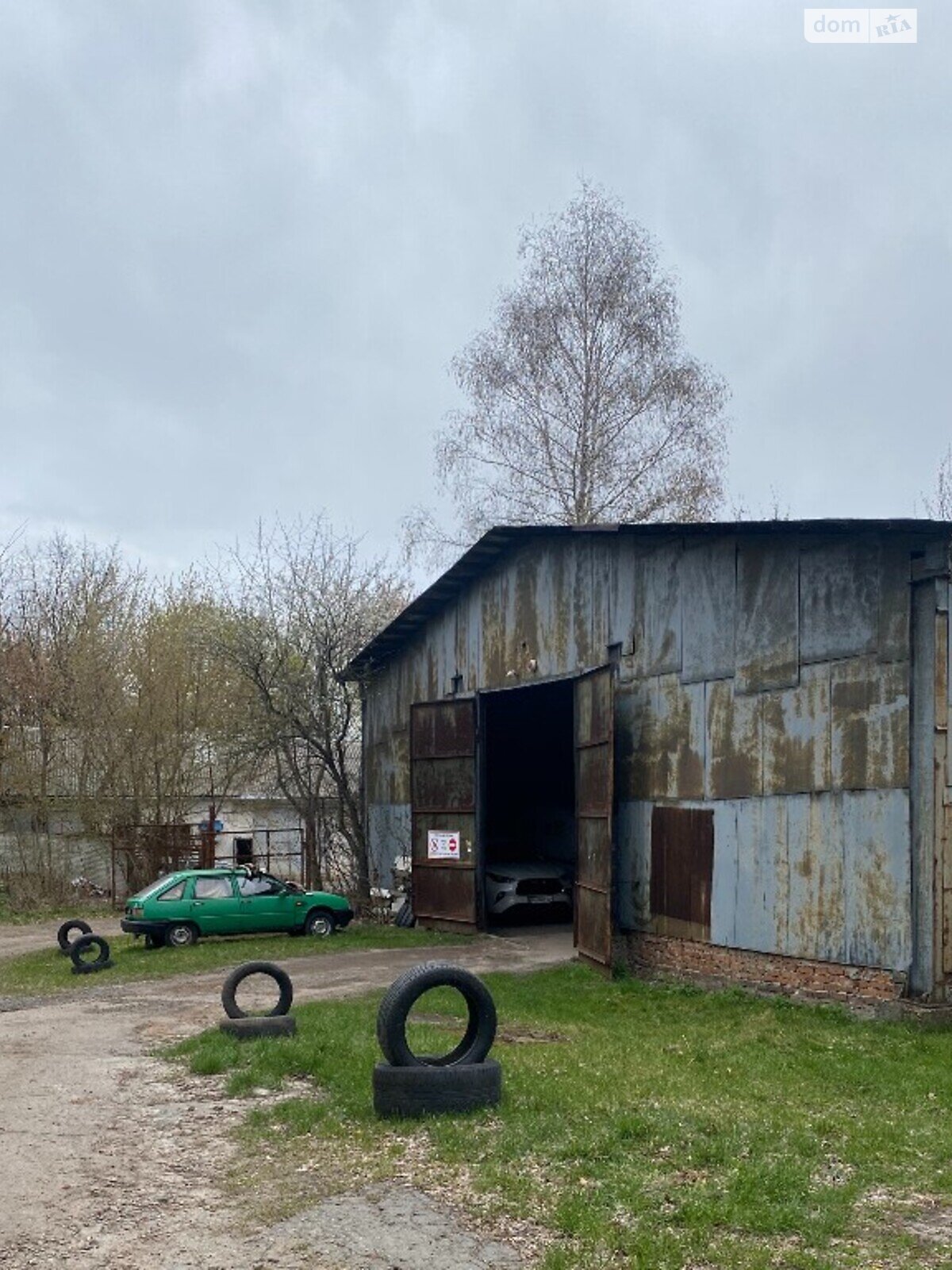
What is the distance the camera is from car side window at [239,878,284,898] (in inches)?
837

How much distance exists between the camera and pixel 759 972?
14.0m

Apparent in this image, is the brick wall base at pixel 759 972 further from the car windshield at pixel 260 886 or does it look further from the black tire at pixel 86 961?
the black tire at pixel 86 961

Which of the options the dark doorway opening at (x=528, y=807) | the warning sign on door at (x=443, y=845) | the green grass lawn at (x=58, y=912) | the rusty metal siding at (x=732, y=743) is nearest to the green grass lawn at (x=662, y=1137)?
the rusty metal siding at (x=732, y=743)

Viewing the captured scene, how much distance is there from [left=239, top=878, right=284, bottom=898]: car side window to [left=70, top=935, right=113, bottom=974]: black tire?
10.0 ft

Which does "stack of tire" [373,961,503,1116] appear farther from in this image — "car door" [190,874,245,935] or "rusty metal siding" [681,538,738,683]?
"car door" [190,874,245,935]

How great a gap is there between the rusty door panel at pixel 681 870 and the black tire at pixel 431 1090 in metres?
7.33

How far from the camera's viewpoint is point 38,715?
32625 millimetres

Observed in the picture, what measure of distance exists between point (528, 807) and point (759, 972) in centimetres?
1316

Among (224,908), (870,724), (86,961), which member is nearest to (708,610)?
(870,724)

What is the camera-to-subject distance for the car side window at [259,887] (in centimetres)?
2127

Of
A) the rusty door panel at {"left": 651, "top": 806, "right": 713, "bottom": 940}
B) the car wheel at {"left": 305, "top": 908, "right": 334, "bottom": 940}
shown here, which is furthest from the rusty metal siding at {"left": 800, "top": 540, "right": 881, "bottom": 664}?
the car wheel at {"left": 305, "top": 908, "right": 334, "bottom": 940}

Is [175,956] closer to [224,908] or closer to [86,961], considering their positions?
[86,961]

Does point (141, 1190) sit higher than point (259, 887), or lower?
higher

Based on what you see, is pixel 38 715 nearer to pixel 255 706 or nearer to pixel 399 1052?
pixel 255 706
